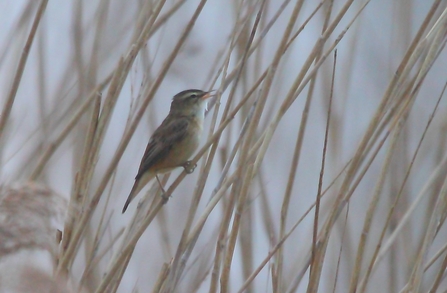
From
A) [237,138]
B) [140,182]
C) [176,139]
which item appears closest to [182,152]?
[176,139]

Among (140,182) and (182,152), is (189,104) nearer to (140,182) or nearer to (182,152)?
(182,152)

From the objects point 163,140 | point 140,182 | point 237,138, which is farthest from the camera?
point 163,140

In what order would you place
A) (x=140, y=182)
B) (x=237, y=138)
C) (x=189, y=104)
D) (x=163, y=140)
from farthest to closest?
(x=189, y=104) < (x=163, y=140) < (x=140, y=182) < (x=237, y=138)

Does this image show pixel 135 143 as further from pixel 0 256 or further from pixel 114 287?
pixel 0 256

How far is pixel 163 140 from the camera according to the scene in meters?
3.36

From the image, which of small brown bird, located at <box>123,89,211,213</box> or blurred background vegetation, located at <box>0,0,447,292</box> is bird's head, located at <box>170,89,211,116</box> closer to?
small brown bird, located at <box>123,89,211,213</box>

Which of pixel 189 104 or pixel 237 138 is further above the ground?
pixel 189 104

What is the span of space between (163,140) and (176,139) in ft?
0.30

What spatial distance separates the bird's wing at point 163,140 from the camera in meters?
3.24

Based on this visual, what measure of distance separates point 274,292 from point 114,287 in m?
0.58

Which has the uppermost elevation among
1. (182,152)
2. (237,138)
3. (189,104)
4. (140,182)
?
(189,104)

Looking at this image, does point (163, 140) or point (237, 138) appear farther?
point (163, 140)

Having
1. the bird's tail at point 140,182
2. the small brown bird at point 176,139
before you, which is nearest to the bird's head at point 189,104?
the small brown bird at point 176,139

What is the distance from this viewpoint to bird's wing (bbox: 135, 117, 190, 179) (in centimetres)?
324
